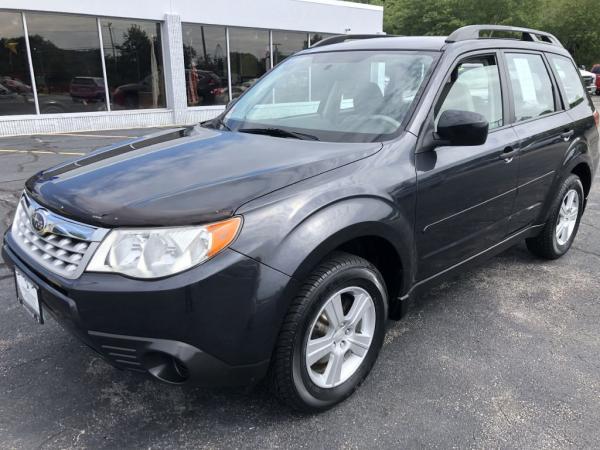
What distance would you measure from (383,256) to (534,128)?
171cm

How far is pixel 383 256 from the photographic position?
8.90ft

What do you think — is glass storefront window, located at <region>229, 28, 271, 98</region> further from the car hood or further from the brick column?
the car hood

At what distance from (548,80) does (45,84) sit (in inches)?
451

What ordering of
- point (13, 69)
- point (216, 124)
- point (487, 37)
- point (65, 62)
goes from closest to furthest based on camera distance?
point (216, 124) < point (487, 37) < point (13, 69) < point (65, 62)

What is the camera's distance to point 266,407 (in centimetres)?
251

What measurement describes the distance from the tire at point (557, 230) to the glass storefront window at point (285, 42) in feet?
40.4

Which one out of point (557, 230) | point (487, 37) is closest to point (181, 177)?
point (487, 37)

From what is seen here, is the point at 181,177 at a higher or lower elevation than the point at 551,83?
lower

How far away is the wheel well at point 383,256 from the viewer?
8.39 feet

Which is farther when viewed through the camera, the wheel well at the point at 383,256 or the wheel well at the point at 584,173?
the wheel well at the point at 584,173

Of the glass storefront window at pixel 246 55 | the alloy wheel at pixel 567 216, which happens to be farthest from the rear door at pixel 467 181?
the glass storefront window at pixel 246 55

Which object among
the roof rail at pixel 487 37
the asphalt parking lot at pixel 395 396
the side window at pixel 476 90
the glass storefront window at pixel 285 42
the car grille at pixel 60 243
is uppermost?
the glass storefront window at pixel 285 42

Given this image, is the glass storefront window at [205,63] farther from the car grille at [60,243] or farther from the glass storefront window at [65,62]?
the car grille at [60,243]

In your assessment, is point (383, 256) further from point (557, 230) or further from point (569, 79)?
point (569, 79)
